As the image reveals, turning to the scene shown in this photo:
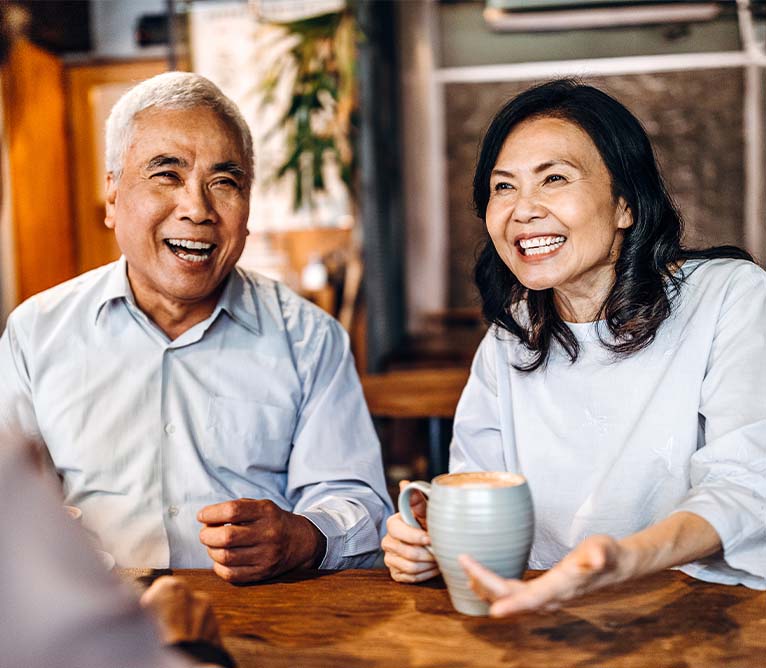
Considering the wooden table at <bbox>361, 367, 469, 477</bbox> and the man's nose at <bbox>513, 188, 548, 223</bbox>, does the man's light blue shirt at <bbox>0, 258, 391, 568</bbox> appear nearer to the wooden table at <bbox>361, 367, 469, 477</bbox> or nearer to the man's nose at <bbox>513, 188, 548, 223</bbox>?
the man's nose at <bbox>513, 188, 548, 223</bbox>

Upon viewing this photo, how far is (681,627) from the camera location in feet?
3.13

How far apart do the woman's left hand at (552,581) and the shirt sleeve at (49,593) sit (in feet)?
1.28

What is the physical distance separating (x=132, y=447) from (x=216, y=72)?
12.0 feet

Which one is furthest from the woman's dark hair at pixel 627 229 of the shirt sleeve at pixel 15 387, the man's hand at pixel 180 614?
the shirt sleeve at pixel 15 387

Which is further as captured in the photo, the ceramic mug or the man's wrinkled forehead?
the man's wrinkled forehead

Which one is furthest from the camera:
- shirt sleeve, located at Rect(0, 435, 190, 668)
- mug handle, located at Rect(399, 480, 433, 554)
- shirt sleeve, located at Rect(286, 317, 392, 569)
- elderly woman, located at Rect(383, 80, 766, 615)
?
shirt sleeve, located at Rect(286, 317, 392, 569)

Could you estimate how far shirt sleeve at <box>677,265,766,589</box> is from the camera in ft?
3.65

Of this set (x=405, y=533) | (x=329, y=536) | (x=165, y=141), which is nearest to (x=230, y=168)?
(x=165, y=141)

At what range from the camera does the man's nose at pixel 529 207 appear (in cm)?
144

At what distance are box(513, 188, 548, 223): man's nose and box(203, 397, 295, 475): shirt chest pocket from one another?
0.62 meters

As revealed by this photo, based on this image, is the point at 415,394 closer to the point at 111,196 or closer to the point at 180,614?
the point at 111,196

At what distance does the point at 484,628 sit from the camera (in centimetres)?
97

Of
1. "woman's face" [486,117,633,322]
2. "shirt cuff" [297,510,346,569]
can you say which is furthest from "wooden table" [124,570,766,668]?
"woman's face" [486,117,633,322]

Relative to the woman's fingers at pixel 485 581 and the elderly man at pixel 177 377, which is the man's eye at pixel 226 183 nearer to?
the elderly man at pixel 177 377
